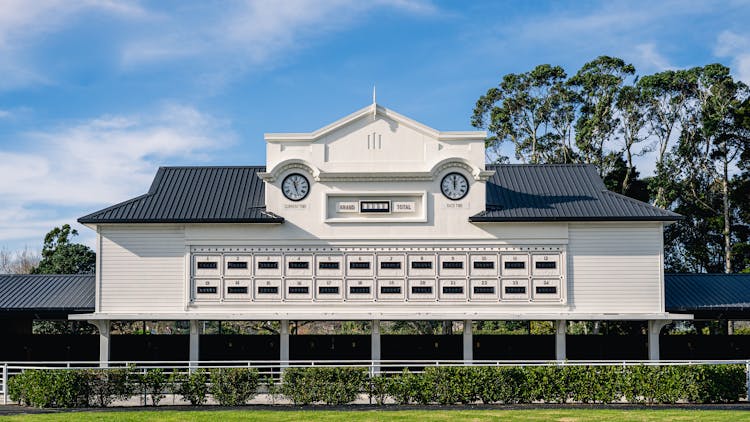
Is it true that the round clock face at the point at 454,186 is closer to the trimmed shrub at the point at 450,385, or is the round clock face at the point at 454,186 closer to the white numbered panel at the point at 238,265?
the white numbered panel at the point at 238,265

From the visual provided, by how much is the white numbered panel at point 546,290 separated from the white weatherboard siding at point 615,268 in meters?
0.51

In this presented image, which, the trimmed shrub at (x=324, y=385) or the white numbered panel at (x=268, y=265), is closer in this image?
the trimmed shrub at (x=324, y=385)

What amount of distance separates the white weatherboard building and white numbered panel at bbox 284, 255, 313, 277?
5 centimetres

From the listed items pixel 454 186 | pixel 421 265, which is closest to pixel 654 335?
pixel 421 265

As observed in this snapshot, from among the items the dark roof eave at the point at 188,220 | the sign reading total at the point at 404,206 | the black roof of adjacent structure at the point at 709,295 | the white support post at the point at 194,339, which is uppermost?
the sign reading total at the point at 404,206

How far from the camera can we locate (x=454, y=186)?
33.9m

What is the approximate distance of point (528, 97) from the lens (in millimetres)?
65500

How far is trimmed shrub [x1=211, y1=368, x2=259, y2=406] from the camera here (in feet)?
89.1

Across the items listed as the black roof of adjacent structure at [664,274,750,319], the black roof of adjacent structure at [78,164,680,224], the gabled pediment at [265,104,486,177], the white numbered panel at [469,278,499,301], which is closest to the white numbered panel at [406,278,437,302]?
the white numbered panel at [469,278,499,301]

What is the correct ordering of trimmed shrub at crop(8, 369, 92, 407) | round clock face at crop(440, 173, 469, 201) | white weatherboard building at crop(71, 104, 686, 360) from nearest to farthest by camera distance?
trimmed shrub at crop(8, 369, 92, 407) < white weatherboard building at crop(71, 104, 686, 360) < round clock face at crop(440, 173, 469, 201)

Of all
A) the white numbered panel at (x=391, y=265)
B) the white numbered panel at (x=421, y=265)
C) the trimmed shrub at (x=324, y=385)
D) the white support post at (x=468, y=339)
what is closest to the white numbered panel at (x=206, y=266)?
the white numbered panel at (x=391, y=265)

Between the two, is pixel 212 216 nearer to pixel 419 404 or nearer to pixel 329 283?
pixel 329 283

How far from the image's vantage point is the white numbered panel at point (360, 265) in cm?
3356

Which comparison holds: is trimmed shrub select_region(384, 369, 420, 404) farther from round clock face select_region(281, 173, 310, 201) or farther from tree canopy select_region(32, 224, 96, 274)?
tree canopy select_region(32, 224, 96, 274)
